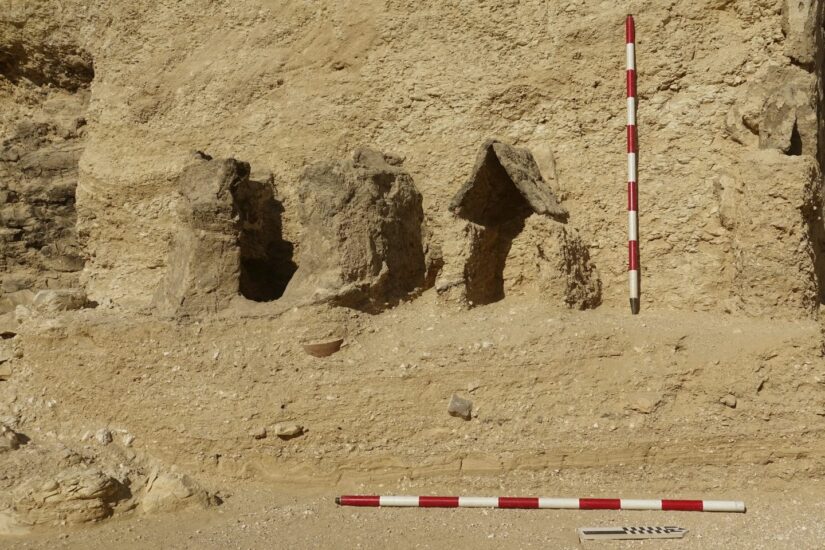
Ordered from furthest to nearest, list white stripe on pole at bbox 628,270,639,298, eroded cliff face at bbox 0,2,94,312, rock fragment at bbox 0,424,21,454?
eroded cliff face at bbox 0,2,94,312 < white stripe on pole at bbox 628,270,639,298 < rock fragment at bbox 0,424,21,454

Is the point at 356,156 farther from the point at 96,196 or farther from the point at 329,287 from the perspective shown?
the point at 96,196

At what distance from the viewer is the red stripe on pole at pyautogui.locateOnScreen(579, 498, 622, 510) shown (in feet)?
11.5

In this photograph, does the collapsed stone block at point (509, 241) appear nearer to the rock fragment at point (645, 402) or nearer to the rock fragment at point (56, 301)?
the rock fragment at point (645, 402)

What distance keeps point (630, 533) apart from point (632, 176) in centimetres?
208

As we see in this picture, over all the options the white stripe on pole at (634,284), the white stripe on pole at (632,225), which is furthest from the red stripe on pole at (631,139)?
the white stripe on pole at (634,284)

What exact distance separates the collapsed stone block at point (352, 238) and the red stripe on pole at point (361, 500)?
119 centimetres

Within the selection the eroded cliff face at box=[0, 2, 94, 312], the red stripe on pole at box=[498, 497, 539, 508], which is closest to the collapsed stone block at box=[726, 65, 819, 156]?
the red stripe on pole at box=[498, 497, 539, 508]

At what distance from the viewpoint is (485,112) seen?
4938 millimetres

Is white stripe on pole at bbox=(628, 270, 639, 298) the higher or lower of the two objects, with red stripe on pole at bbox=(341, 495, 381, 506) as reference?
Answer: higher

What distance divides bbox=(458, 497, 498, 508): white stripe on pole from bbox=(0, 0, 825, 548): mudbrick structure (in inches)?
6.2

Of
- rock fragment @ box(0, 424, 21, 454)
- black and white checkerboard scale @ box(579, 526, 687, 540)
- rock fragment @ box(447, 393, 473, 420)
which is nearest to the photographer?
black and white checkerboard scale @ box(579, 526, 687, 540)

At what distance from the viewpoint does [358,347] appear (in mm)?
4316

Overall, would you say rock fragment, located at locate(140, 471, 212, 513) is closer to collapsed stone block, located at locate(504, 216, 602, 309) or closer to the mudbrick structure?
the mudbrick structure

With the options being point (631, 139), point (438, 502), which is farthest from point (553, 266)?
point (438, 502)
